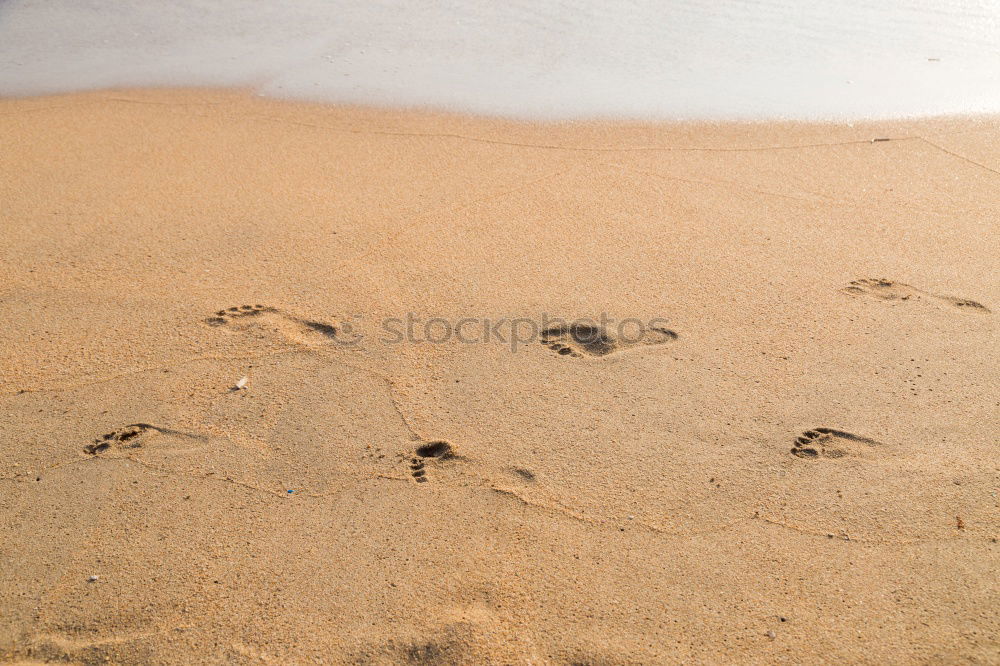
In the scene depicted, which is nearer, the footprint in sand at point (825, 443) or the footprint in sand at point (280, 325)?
the footprint in sand at point (825, 443)

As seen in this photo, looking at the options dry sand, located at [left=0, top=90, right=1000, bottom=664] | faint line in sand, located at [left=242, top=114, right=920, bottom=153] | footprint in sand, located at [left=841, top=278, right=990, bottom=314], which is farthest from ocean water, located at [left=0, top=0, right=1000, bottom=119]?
footprint in sand, located at [left=841, top=278, right=990, bottom=314]

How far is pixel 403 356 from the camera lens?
114 inches

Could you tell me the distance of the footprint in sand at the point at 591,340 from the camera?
2936 mm

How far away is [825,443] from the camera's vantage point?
2.55 metres

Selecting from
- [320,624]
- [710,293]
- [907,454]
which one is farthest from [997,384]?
[320,624]

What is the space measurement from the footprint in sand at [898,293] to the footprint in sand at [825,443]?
0.88 meters

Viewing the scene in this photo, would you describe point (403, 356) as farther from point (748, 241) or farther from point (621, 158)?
point (621, 158)

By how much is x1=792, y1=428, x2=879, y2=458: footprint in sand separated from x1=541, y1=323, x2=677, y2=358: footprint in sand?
63 cm

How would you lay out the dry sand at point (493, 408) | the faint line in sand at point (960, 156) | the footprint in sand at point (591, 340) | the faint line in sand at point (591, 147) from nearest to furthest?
the dry sand at point (493, 408), the footprint in sand at point (591, 340), the faint line in sand at point (960, 156), the faint line in sand at point (591, 147)

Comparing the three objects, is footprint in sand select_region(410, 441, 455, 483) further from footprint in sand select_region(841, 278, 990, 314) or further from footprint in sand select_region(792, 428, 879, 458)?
footprint in sand select_region(841, 278, 990, 314)

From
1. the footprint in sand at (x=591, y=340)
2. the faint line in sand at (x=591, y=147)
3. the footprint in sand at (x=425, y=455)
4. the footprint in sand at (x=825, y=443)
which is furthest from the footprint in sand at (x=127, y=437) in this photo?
the faint line in sand at (x=591, y=147)

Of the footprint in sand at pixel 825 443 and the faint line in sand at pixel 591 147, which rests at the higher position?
the faint line in sand at pixel 591 147

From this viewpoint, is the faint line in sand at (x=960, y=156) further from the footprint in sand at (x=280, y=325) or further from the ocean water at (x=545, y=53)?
the footprint in sand at (x=280, y=325)

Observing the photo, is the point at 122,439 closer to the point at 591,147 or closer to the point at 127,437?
the point at 127,437
